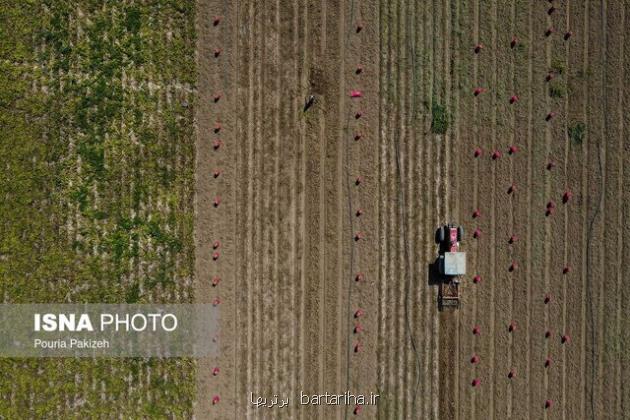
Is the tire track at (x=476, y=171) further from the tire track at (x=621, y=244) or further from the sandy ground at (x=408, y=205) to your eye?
the tire track at (x=621, y=244)

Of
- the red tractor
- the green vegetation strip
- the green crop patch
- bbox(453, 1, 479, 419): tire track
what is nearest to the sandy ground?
bbox(453, 1, 479, 419): tire track

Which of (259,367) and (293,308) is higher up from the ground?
(293,308)

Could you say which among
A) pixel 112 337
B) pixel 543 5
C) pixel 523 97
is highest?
pixel 543 5

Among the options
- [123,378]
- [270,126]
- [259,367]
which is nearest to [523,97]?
[270,126]

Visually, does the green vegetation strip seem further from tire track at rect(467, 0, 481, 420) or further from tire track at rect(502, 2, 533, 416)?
tire track at rect(502, 2, 533, 416)

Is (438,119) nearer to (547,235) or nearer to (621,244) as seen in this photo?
(547,235)

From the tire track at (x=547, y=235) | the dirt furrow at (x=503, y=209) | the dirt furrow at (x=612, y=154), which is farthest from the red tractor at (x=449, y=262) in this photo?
the dirt furrow at (x=612, y=154)

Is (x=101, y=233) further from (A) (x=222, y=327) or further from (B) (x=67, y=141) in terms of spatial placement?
(A) (x=222, y=327)

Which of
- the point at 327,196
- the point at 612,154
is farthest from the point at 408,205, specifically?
the point at 612,154
